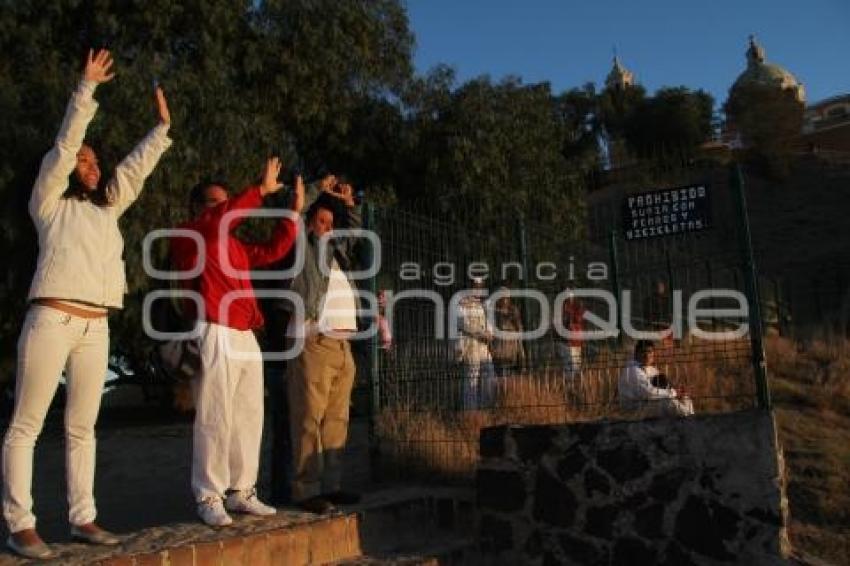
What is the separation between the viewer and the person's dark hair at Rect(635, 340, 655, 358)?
6.91 metres

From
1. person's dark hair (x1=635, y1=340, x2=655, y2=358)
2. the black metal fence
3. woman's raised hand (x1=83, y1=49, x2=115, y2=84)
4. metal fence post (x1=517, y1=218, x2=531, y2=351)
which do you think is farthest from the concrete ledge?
metal fence post (x1=517, y1=218, x2=531, y2=351)

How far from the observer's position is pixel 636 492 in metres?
6.07

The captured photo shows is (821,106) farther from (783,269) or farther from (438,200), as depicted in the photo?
(438,200)

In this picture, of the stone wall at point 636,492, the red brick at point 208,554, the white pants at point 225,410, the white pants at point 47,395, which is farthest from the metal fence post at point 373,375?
the white pants at point 47,395

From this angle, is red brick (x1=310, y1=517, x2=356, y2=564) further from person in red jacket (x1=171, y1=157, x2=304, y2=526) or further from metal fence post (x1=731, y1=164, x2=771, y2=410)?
metal fence post (x1=731, y1=164, x2=771, y2=410)

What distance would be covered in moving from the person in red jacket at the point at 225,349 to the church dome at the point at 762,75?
181ft

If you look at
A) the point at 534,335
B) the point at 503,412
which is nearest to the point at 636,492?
the point at 503,412

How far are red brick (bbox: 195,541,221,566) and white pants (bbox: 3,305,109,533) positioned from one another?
0.60 m

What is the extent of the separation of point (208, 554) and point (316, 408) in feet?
4.31

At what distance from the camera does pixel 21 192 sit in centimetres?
465

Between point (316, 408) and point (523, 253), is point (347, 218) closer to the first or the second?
point (316, 408)

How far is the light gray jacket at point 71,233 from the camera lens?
4.25 meters

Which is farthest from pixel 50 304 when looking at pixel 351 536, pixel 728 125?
pixel 728 125

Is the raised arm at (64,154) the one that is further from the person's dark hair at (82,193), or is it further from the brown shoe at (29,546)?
the brown shoe at (29,546)
